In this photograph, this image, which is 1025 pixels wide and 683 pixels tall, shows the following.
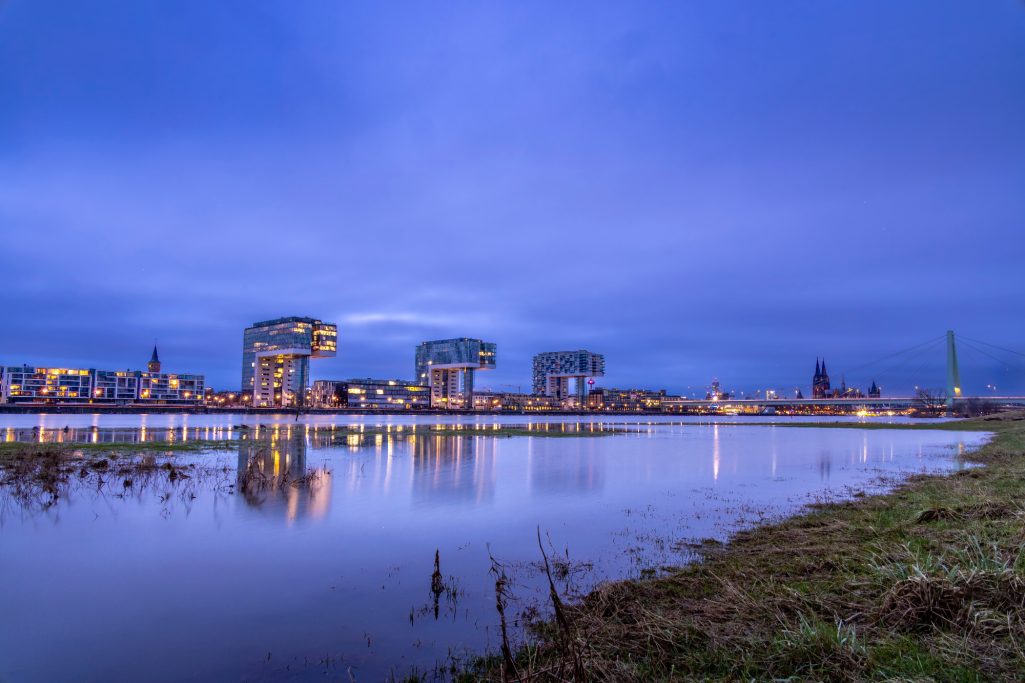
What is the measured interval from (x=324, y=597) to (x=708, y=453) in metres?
38.2

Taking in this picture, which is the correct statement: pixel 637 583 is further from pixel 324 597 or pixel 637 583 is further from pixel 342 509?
pixel 342 509

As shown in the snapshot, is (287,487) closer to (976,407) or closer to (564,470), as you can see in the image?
(564,470)

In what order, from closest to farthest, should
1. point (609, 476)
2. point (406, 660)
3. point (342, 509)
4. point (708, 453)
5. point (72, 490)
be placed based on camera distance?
1. point (406, 660)
2. point (342, 509)
3. point (72, 490)
4. point (609, 476)
5. point (708, 453)

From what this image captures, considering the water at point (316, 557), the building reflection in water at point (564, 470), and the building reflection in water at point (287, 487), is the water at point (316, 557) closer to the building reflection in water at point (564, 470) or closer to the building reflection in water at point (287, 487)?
the building reflection in water at point (287, 487)

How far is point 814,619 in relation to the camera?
22.7ft

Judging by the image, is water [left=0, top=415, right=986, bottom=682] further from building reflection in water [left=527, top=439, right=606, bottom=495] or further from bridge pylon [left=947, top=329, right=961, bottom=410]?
bridge pylon [left=947, top=329, right=961, bottom=410]

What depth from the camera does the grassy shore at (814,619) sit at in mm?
5656

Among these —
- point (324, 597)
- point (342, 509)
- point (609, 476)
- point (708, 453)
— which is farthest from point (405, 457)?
point (324, 597)

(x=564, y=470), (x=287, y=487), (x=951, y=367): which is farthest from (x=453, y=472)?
(x=951, y=367)

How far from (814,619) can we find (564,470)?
24.4m

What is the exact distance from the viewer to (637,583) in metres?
10.6

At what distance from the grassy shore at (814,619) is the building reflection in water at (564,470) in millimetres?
12189

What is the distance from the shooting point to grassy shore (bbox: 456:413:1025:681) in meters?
5.66

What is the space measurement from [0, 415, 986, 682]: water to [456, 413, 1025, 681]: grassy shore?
1.97m
